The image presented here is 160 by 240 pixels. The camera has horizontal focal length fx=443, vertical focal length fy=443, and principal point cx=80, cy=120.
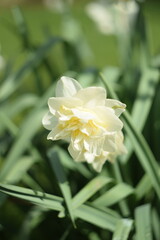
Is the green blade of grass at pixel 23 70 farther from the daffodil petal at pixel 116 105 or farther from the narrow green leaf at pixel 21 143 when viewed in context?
the daffodil petal at pixel 116 105

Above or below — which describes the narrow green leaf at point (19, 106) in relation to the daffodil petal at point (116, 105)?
below

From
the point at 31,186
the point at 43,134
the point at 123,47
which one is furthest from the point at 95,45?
the point at 31,186

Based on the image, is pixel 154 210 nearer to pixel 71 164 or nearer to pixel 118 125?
pixel 71 164

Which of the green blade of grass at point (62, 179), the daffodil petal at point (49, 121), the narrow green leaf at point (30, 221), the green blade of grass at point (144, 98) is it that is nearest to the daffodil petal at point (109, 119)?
the daffodil petal at point (49, 121)

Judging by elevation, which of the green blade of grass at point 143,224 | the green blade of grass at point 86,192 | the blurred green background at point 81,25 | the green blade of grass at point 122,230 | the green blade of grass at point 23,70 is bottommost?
the blurred green background at point 81,25

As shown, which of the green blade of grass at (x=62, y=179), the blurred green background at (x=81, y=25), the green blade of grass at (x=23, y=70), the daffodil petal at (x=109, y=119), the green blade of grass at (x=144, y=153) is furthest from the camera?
the blurred green background at (x=81, y=25)

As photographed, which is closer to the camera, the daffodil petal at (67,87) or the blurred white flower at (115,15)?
the daffodil petal at (67,87)

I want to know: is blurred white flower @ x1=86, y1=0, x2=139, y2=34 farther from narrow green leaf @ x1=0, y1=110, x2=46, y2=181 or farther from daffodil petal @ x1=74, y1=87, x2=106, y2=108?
daffodil petal @ x1=74, y1=87, x2=106, y2=108

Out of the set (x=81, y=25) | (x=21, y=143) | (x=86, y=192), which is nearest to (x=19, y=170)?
(x=21, y=143)

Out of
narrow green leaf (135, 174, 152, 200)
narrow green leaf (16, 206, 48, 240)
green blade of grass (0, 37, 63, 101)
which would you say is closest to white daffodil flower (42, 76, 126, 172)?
narrow green leaf (135, 174, 152, 200)
